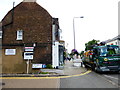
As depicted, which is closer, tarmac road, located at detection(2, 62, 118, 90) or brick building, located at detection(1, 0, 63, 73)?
tarmac road, located at detection(2, 62, 118, 90)

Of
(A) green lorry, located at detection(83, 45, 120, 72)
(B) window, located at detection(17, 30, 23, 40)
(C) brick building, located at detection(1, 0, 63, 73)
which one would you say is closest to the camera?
(A) green lorry, located at detection(83, 45, 120, 72)

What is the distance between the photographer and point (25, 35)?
18234 millimetres

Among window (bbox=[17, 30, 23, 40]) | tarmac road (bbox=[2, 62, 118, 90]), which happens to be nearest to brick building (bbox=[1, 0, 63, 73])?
window (bbox=[17, 30, 23, 40])

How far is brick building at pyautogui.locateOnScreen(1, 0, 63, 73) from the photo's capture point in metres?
17.6

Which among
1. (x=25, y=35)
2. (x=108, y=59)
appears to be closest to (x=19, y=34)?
(x=25, y=35)

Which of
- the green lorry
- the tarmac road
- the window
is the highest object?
the window

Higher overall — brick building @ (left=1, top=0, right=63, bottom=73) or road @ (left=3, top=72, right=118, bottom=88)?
brick building @ (left=1, top=0, right=63, bottom=73)

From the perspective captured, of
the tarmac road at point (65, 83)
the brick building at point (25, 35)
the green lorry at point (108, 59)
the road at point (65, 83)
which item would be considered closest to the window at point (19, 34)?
the brick building at point (25, 35)

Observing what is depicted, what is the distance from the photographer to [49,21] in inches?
724

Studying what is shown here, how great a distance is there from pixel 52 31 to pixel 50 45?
1.89 meters

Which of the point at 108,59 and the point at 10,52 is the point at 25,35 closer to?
the point at 10,52

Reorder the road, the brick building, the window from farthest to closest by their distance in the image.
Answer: the window
the brick building
the road

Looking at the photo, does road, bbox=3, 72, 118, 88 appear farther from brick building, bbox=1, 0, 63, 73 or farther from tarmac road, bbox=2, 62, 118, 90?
brick building, bbox=1, 0, 63, 73

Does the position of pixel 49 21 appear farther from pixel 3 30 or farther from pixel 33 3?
pixel 3 30
